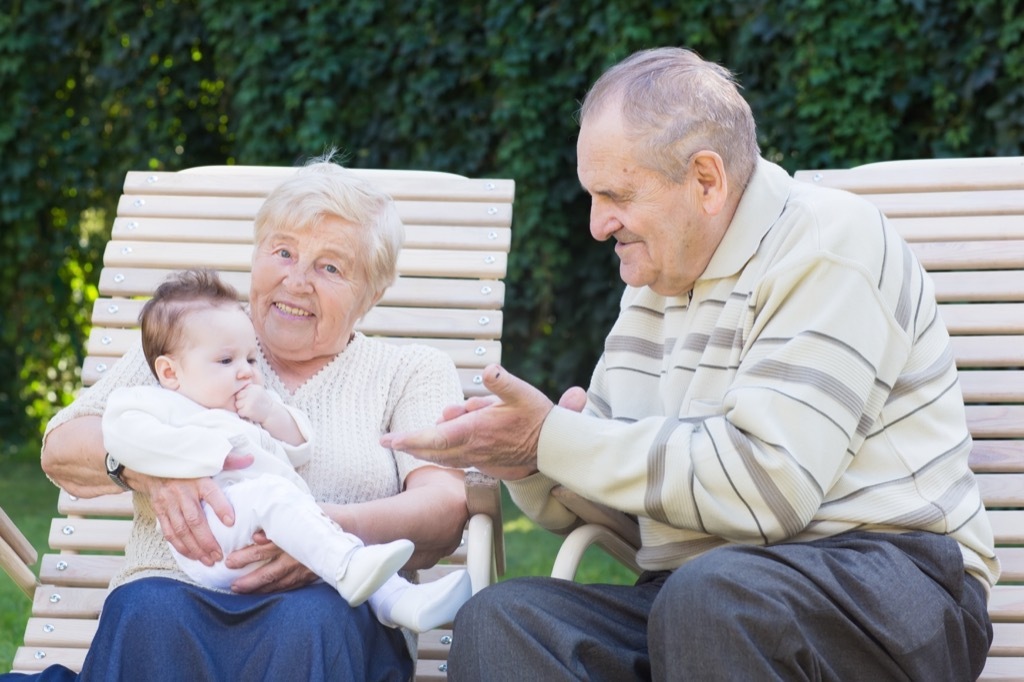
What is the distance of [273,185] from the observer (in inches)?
144

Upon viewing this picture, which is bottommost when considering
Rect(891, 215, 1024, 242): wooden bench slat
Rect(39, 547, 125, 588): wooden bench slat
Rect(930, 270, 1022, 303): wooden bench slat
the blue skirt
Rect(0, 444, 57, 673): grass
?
Rect(0, 444, 57, 673): grass

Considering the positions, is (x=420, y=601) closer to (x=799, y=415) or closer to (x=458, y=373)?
(x=799, y=415)

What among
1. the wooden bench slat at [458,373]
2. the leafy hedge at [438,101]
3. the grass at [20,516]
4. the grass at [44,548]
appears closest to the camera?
the wooden bench slat at [458,373]

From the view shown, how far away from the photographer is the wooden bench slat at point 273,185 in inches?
143

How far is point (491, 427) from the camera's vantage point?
2.31 meters

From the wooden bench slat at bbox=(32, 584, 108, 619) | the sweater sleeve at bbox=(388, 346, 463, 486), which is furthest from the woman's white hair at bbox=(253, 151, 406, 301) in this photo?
the wooden bench slat at bbox=(32, 584, 108, 619)

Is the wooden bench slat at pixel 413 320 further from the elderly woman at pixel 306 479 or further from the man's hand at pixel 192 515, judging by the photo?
the man's hand at pixel 192 515

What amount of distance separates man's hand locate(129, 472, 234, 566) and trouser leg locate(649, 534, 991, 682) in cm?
83

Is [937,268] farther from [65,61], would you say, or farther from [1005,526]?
[65,61]

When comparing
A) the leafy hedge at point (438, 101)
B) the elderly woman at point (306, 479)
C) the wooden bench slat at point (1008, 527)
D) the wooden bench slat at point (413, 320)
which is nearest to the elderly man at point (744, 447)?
the elderly woman at point (306, 479)

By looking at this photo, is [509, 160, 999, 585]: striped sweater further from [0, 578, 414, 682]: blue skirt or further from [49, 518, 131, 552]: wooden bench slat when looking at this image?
[49, 518, 131, 552]: wooden bench slat

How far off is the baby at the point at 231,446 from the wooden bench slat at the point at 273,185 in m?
0.99

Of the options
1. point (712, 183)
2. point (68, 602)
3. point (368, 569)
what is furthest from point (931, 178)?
point (68, 602)

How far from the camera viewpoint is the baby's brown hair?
2600 mm
